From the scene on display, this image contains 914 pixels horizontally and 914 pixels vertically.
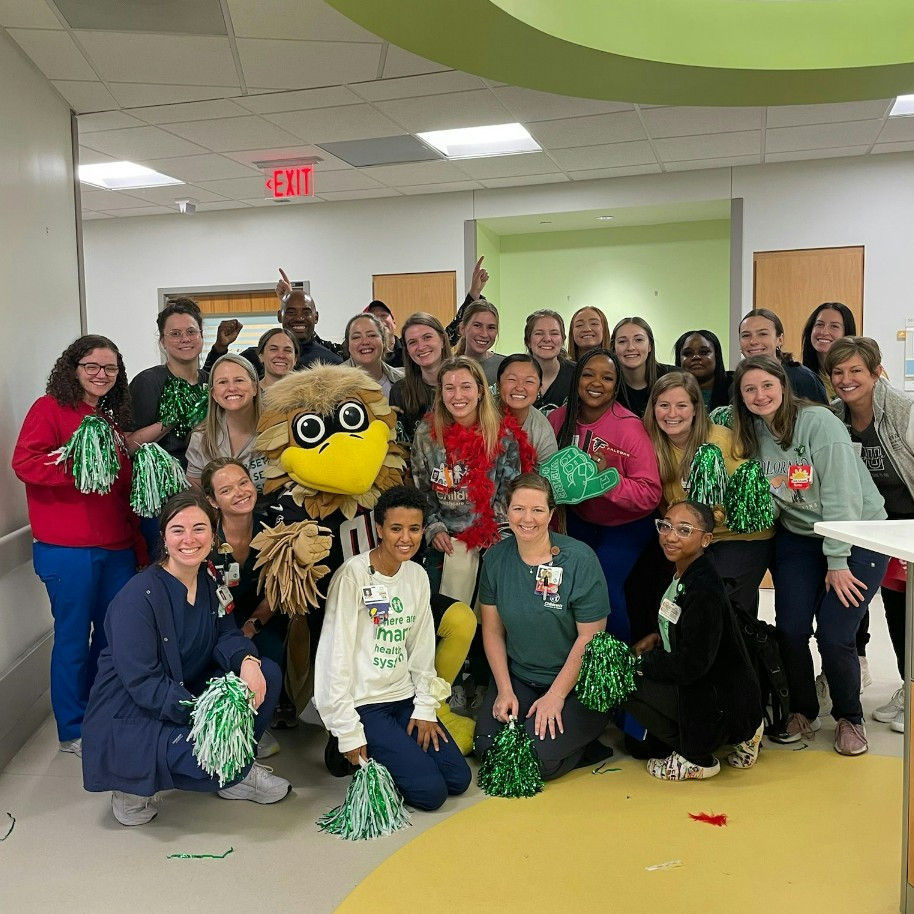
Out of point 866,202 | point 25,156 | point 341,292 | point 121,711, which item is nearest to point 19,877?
point 121,711

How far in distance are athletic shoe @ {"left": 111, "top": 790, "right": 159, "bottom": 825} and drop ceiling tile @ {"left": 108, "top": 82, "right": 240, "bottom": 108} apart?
11.7 ft

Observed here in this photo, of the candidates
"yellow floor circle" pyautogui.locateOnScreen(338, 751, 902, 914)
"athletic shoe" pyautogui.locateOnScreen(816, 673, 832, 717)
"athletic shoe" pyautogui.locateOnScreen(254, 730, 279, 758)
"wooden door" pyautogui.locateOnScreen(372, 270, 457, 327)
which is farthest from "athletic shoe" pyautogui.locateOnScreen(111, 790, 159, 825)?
"wooden door" pyautogui.locateOnScreen(372, 270, 457, 327)

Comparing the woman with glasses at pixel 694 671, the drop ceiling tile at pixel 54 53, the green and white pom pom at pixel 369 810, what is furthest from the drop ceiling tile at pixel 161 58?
the green and white pom pom at pixel 369 810

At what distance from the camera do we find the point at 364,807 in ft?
8.75

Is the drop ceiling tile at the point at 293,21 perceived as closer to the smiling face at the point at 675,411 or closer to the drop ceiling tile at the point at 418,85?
the drop ceiling tile at the point at 418,85

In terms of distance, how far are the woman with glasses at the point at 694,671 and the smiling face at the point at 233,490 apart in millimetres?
1480

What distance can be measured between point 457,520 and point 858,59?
3.21 m

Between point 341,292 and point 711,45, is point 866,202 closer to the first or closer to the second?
point 711,45

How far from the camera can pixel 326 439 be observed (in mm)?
3033

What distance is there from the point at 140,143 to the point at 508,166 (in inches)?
102

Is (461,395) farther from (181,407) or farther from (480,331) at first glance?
(181,407)

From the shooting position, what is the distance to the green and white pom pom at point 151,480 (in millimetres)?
3219

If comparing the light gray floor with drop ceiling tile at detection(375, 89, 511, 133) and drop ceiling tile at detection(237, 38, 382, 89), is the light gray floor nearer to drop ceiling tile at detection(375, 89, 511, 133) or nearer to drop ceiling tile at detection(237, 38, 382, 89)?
drop ceiling tile at detection(237, 38, 382, 89)

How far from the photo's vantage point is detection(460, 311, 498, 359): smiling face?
4242 mm
